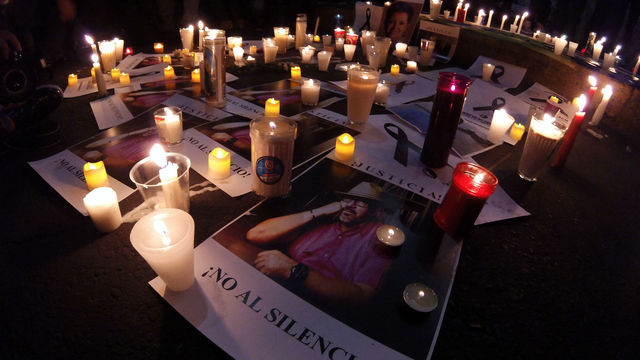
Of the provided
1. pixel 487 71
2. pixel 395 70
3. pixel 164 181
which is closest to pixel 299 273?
pixel 164 181

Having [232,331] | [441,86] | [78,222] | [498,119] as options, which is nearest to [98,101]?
[78,222]

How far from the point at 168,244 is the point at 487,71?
3.15 m

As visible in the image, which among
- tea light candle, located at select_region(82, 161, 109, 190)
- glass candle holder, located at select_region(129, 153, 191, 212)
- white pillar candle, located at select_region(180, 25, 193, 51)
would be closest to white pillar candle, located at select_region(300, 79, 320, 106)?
glass candle holder, located at select_region(129, 153, 191, 212)

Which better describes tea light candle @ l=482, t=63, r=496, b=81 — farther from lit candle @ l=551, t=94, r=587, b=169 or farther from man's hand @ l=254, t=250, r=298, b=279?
man's hand @ l=254, t=250, r=298, b=279

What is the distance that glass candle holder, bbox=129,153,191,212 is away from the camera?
1095 millimetres

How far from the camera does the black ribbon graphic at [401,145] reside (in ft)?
5.50

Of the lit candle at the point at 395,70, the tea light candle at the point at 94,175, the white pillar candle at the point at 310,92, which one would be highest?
the lit candle at the point at 395,70

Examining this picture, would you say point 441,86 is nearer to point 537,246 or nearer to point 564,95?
point 537,246

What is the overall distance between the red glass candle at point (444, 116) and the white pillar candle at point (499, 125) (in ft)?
1.87

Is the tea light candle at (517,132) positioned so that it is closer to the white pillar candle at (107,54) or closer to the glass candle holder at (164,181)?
the glass candle holder at (164,181)

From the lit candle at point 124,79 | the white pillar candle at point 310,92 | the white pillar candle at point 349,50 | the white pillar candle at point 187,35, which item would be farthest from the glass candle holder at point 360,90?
the white pillar candle at point 187,35

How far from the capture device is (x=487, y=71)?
2943 millimetres

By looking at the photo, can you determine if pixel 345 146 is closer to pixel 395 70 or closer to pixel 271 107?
pixel 271 107

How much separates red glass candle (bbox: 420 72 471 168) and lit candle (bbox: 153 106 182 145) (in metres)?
1.28
